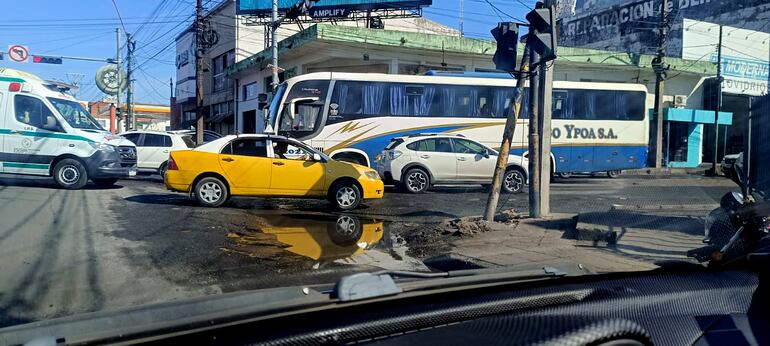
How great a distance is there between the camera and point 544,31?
8.50m

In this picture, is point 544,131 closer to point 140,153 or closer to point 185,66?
point 185,66

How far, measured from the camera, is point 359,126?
16.6 m

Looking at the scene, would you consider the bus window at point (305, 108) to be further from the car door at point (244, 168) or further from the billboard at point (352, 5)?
the billboard at point (352, 5)

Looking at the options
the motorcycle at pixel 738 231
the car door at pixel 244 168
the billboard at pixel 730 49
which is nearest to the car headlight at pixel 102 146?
the car door at pixel 244 168

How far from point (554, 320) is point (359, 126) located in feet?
48.4

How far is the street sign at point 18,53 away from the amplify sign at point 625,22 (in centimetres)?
1642

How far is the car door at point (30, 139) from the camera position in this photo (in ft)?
30.2

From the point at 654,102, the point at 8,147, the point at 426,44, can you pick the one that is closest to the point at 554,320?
the point at 8,147

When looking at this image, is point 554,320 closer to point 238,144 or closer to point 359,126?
point 238,144

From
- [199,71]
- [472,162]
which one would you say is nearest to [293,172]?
[472,162]

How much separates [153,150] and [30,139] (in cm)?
755

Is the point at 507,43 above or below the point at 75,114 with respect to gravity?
above

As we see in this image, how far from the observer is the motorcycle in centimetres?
332

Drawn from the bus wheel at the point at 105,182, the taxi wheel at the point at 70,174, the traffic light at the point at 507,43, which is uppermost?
the traffic light at the point at 507,43
